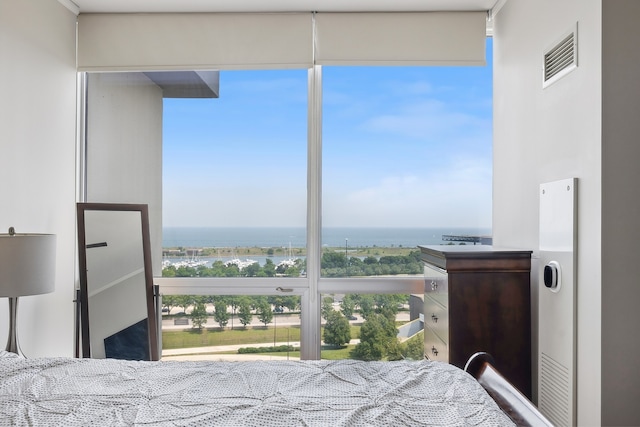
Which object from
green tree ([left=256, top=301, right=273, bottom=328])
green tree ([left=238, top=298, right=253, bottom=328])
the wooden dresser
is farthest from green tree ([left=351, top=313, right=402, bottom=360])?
the wooden dresser

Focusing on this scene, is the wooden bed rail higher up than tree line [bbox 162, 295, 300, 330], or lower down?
higher up

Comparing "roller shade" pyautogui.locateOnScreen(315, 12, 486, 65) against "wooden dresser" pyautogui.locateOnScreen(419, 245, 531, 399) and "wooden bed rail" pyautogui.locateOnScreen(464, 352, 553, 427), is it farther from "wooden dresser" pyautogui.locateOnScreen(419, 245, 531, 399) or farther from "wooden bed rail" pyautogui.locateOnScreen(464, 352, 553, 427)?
"wooden bed rail" pyautogui.locateOnScreen(464, 352, 553, 427)

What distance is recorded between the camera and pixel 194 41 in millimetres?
3330

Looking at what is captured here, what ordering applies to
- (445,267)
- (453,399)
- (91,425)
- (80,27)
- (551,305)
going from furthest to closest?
(80,27) → (445,267) → (551,305) → (453,399) → (91,425)

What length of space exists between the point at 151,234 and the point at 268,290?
934 millimetres

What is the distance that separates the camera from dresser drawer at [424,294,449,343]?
8.36 ft

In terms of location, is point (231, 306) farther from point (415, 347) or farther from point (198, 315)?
point (415, 347)

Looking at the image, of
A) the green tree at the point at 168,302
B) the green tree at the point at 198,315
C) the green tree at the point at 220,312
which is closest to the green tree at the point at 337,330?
the green tree at the point at 220,312

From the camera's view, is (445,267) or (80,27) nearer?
(445,267)

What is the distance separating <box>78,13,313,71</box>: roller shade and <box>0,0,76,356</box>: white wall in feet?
0.64
